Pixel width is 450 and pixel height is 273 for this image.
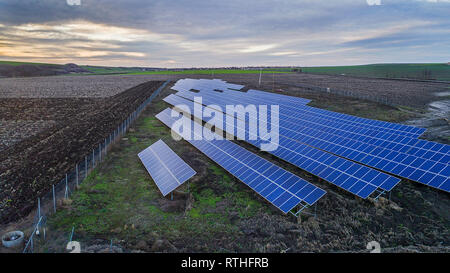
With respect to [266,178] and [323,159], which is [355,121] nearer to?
[323,159]

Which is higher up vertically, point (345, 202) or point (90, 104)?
point (90, 104)

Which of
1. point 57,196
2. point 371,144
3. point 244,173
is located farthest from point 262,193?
point 57,196

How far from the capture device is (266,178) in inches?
649

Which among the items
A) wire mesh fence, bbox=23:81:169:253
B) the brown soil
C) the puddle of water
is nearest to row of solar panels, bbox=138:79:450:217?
wire mesh fence, bbox=23:81:169:253

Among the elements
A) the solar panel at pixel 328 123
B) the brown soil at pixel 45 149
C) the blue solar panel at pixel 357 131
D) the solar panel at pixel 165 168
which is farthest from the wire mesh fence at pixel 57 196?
the solar panel at pixel 328 123

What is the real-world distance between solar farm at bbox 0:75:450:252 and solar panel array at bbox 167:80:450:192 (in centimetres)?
9

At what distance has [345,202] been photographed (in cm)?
1579

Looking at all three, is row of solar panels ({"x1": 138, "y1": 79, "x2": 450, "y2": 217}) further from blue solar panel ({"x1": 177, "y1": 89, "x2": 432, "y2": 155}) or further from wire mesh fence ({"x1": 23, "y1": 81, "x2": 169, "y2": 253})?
wire mesh fence ({"x1": 23, "y1": 81, "x2": 169, "y2": 253})

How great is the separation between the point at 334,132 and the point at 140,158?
1890 cm

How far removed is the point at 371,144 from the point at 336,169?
6.21m

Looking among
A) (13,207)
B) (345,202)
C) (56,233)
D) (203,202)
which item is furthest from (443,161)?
(13,207)

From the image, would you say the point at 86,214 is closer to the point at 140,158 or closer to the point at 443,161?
the point at 140,158
